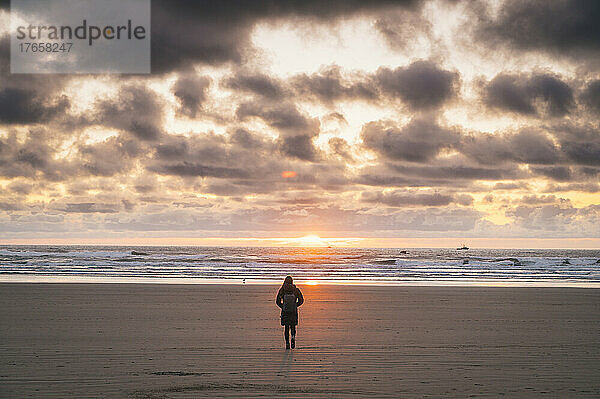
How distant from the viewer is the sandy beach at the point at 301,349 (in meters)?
10.6

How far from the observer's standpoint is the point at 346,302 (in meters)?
25.4

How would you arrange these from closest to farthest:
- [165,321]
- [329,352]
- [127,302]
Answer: [329,352] → [165,321] → [127,302]

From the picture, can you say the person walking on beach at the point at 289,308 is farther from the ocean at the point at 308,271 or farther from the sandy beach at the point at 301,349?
the ocean at the point at 308,271

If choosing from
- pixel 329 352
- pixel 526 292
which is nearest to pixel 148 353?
pixel 329 352

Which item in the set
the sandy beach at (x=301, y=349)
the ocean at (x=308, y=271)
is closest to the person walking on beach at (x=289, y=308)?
the sandy beach at (x=301, y=349)

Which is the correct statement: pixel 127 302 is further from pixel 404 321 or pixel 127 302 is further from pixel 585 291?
pixel 585 291

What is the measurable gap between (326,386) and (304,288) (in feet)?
72.5

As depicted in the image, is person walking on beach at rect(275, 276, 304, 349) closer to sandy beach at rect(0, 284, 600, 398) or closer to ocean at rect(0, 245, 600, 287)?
sandy beach at rect(0, 284, 600, 398)

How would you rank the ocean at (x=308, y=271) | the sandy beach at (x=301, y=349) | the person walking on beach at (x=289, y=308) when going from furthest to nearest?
the ocean at (x=308, y=271) → the person walking on beach at (x=289, y=308) → the sandy beach at (x=301, y=349)

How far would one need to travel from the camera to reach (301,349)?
46.7 ft

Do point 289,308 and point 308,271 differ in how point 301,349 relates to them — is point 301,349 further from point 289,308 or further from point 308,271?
point 308,271

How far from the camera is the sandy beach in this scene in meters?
10.6

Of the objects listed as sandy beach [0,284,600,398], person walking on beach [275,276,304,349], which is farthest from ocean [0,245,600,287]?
person walking on beach [275,276,304,349]

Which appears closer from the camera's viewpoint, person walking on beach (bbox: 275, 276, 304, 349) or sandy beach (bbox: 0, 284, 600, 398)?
sandy beach (bbox: 0, 284, 600, 398)
